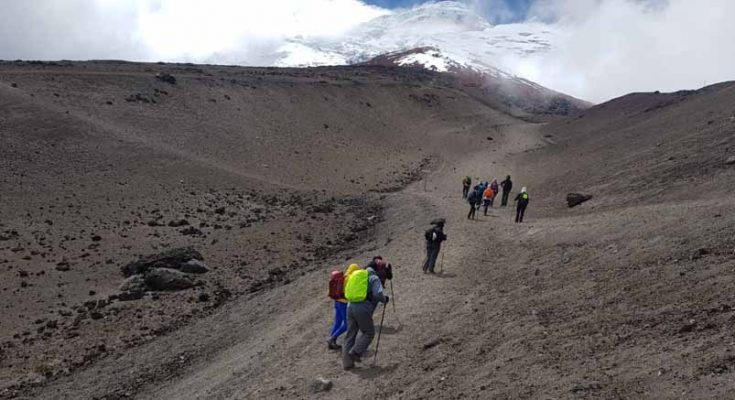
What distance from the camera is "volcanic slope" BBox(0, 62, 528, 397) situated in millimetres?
19844

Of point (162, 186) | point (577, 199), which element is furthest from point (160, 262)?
point (577, 199)

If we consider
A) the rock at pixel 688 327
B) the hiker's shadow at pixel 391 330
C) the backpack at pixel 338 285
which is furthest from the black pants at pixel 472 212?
the rock at pixel 688 327

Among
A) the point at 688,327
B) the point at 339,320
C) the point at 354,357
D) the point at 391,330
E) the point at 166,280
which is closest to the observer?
the point at 688,327

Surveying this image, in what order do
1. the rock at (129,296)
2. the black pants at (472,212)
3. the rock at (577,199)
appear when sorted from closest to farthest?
the rock at (129,296)
the black pants at (472,212)
the rock at (577,199)

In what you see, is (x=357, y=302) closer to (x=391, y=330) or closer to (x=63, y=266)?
(x=391, y=330)

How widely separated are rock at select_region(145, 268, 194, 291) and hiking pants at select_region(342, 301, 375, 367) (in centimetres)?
1206

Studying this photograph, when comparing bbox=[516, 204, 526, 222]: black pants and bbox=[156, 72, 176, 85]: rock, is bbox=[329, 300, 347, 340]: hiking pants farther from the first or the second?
bbox=[156, 72, 176, 85]: rock

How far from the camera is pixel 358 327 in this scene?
11.0 meters

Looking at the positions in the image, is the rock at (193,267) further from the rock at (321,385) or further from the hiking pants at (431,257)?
the rock at (321,385)

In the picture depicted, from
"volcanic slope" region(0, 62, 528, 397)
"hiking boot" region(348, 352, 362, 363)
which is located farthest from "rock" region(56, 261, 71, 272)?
"hiking boot" region(348, 352, 362, 363)

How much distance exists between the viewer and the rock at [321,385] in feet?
34.8

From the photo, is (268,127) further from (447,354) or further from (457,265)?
(447,354)

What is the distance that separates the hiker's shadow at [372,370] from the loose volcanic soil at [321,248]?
0.05 meters

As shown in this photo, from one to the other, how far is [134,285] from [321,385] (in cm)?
1271
